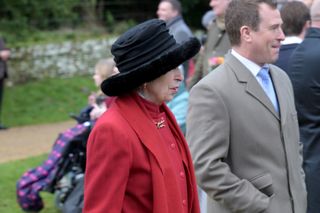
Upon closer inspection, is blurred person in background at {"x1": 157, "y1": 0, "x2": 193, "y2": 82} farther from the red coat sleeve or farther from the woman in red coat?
the red coat sleeve

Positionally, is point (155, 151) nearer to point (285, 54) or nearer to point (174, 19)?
point (285, 54)

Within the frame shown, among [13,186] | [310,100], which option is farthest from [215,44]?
[13,186]

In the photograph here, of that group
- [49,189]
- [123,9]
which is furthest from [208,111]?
[123,9]

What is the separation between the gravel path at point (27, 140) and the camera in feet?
32.1

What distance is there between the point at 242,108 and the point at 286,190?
0.50 meters

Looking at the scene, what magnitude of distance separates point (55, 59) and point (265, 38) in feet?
39.5

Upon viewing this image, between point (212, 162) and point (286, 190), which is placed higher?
point (212, 162)

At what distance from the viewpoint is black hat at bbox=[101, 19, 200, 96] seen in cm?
282

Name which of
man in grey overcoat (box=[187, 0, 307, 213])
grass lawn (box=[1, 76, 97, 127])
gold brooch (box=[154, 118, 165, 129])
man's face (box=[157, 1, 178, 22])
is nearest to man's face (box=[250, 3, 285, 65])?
man in grey overcoat (box=[187, 0, 307, 213])

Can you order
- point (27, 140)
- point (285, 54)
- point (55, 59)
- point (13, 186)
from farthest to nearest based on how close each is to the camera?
point (55, 59) < point (27, 140) < point (13, 186) < point (285, 54)

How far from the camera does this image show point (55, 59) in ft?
49.8

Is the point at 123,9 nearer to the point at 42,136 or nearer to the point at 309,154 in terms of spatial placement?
the point at 42,136

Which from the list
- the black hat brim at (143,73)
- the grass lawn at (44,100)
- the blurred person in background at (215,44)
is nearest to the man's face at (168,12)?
the blurred person in background at (215,44)

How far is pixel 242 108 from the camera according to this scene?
345 cm
